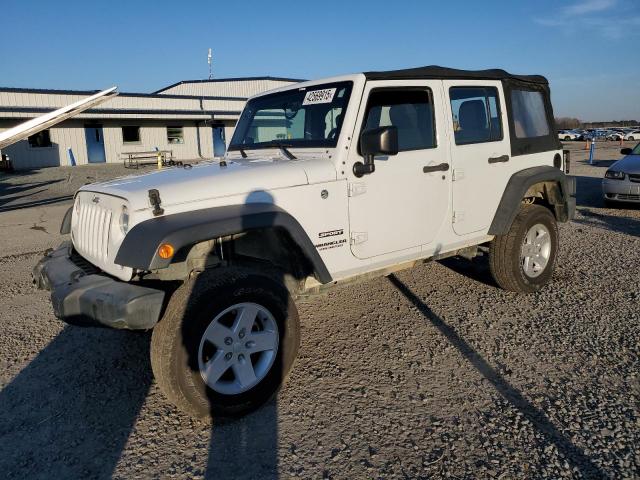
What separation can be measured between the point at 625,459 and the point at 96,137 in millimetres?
30487

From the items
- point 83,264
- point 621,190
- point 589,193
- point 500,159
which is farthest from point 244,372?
point 589,193

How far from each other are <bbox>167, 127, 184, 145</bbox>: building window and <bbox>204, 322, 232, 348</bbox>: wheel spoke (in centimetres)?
2995

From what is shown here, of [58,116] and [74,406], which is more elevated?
[58,116]

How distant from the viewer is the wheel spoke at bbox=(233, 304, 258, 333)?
293 cm

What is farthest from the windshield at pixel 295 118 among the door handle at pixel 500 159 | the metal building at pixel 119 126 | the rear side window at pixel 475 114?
the metal building at pixel 119 126

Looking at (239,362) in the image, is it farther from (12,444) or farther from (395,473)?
(12,444)

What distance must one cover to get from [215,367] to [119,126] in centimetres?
2935

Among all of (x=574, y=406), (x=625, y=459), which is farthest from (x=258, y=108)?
(x=625, y=459)

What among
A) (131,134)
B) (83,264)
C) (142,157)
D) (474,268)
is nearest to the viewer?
(83,264)

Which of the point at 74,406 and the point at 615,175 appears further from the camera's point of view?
the point at 615,175

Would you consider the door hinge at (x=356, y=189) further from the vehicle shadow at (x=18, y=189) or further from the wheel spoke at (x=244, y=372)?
the vehicle shadow at (x=18, y=189)

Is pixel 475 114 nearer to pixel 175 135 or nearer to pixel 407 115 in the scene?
pixel 407 115

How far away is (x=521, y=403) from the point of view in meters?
2.99

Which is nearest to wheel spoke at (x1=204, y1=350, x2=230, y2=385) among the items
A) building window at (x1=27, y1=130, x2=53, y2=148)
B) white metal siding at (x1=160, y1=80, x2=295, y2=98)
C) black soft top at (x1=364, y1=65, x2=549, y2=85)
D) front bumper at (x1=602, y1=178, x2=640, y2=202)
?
black soft top at (x1=364, y1=65, x2=549, y2=85)
